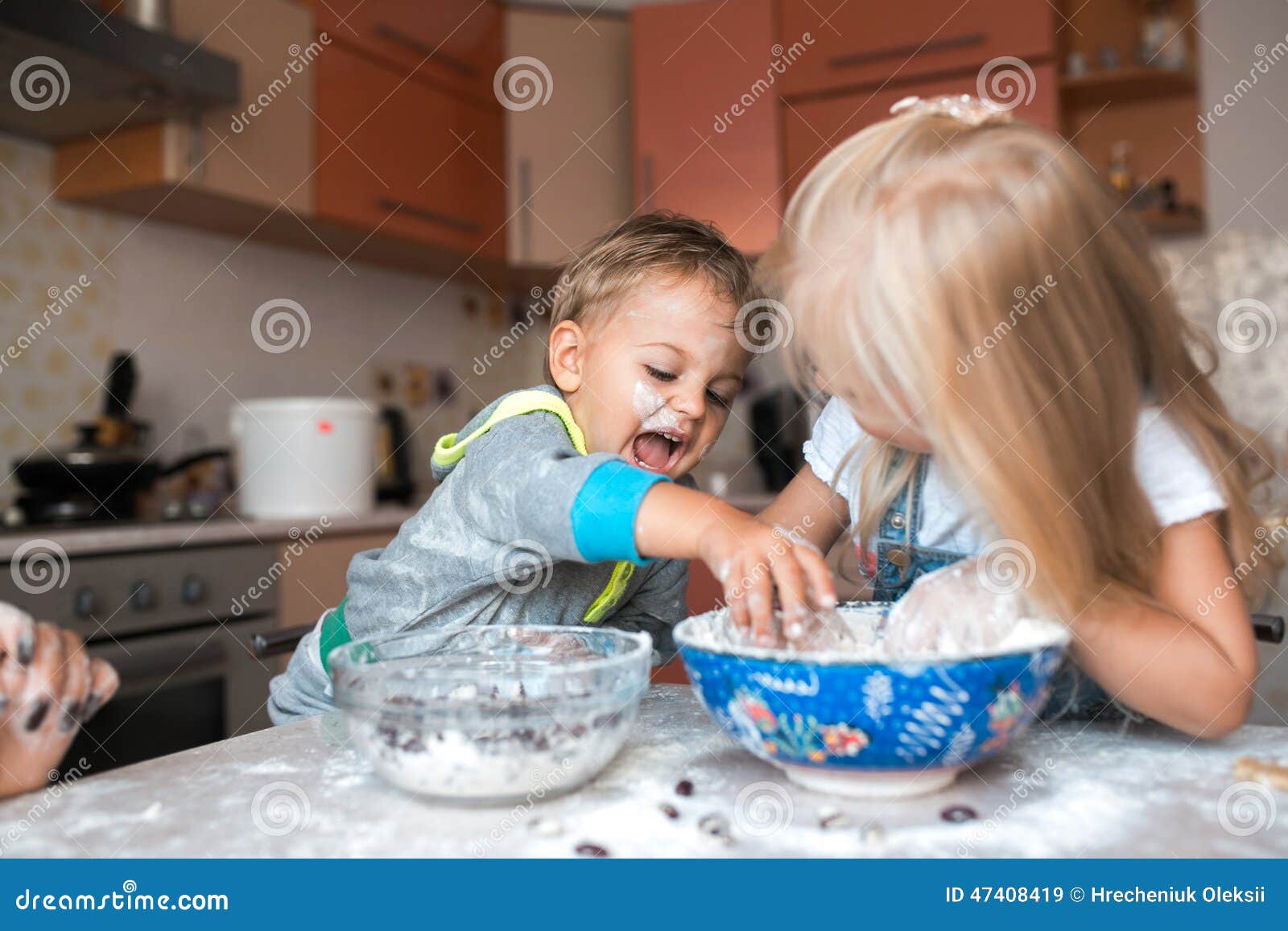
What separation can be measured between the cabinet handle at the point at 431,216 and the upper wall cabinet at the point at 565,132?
188 mm

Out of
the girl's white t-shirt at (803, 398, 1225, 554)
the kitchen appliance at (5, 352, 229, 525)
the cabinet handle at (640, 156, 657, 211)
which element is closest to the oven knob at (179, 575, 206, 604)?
the kitchen appliance at (5, 352, 229, 525)

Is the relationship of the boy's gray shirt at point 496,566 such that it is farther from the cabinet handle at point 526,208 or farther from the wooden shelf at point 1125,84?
the wooden shelf at point 1125,84

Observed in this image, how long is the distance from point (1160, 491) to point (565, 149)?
2.74 m

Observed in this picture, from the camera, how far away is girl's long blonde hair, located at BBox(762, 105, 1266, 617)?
0.71 metres

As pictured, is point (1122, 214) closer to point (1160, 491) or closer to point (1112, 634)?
point (1160, 491)

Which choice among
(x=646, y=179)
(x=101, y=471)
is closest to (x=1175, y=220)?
(x=646, y=179)

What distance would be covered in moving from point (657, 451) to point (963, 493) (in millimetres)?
459

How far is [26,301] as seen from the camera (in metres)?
2.26

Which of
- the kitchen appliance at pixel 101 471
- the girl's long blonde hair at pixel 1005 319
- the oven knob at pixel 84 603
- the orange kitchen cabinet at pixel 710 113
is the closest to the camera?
the girl's long blonde hair at pixel 1005 319

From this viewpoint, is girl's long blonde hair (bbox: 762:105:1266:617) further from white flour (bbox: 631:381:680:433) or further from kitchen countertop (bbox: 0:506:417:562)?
kitchen countertop (bbox: 0:506:417:562)

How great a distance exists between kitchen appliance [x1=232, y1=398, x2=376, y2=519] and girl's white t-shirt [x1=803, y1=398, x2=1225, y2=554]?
1482 mm

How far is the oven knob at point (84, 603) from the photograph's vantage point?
5.77 feet

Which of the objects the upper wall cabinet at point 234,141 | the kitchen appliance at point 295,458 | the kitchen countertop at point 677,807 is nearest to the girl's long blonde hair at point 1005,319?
the kitchen countertop at point 677,807
